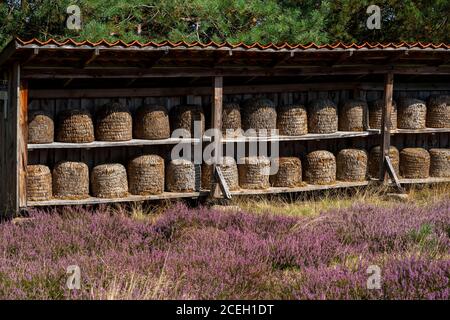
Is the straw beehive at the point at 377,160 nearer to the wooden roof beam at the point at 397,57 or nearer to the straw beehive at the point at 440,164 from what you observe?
the straw beehive at the point at 440,164

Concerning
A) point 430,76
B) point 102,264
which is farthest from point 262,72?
point 102,264

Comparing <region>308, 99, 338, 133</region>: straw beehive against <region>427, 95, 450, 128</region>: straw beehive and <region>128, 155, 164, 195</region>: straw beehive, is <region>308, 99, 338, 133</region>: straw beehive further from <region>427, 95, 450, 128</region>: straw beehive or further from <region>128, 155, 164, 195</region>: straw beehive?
<region>128, 155, 164, 195</region>: straw beehive

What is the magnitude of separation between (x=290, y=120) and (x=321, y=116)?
1.95ft

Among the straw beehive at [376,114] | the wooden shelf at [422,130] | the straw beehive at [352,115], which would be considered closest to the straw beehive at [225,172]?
the straw beehive at [352,115]

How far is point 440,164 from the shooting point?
519 inches

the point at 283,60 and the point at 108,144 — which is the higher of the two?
the point at 283,60

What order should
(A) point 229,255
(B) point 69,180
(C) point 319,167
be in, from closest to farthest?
(A) point 229,255 < (B) point 69,180 < (C) point 319,167

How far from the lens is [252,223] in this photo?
29.8ft

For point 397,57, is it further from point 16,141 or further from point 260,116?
point 16,141

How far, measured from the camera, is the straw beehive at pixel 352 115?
12.4m

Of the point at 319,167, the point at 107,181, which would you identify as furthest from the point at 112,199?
the point at 319,167

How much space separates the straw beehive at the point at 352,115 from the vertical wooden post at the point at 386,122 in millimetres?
375
